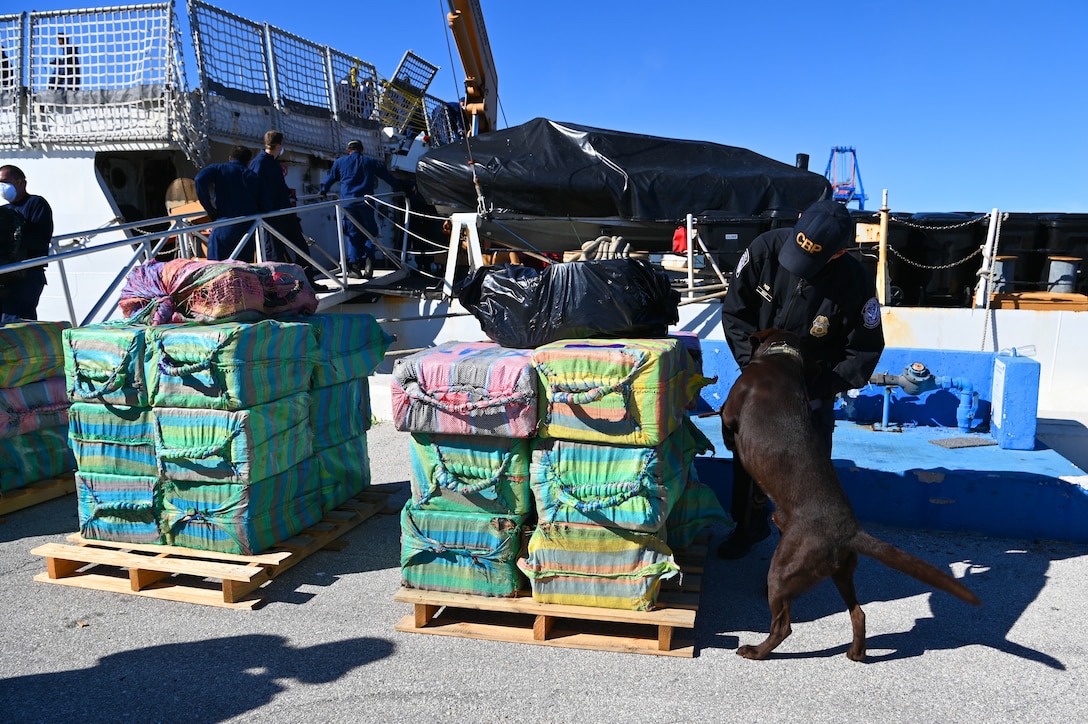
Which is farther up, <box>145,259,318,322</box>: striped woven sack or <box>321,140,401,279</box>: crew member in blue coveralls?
<box>321,140,401,279</box>: crew member in blue coveralls

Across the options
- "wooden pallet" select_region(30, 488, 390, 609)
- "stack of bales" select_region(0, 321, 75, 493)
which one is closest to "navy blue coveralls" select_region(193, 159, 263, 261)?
"stack of bales" select_region(0, 321, 75, 493)

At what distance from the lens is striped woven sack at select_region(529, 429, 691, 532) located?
3.12 meters

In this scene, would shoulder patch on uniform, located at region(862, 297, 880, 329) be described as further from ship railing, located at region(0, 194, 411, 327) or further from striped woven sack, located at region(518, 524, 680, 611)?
ship railing, located at region(0, 194, 411, 327)

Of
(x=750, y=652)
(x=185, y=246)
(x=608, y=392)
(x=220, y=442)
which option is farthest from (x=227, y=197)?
(x=750, y=652)

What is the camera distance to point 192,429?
3779mm

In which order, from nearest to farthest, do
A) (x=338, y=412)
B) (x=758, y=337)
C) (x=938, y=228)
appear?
(x=758, y=337)
(x=338, y=412)
(x=938, y=228)

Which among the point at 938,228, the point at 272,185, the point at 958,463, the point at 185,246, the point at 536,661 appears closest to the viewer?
the point at 536,661

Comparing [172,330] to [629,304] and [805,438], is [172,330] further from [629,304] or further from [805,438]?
[805,438]

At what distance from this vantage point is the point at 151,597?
3.80 meters

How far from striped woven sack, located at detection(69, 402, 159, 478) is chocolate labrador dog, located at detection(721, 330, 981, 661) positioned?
3.02 metres

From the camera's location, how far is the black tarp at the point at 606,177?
8953mm

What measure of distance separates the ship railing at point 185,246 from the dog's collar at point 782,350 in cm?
452

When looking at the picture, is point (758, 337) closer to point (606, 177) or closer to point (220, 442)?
point (220, 442)

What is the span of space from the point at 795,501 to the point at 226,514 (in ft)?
9.20
